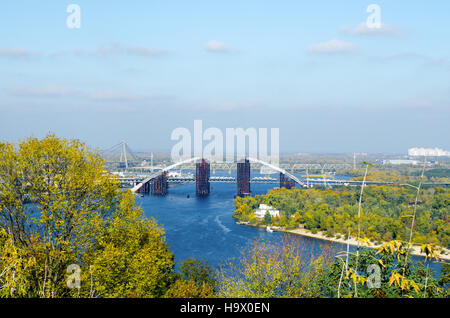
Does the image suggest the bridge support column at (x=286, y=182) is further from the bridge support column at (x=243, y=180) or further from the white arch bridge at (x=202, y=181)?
the bridge support column at (x=243, y=180)

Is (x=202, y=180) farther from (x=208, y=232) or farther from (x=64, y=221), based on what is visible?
(x=64, y=221)

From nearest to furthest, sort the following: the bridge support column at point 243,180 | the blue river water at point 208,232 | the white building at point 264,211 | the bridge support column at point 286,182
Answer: the blue river water at point 208,232 < the white building at point 264,211 < the bridge support column at point 243,180 < the bridge support column at point 286,182

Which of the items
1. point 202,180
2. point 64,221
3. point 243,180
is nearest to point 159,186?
point 202,180

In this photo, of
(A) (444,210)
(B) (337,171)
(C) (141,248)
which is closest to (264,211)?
(A) (444,210)

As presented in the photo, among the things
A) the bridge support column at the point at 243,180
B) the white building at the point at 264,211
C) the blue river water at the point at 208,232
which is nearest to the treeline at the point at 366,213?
the white building at the point at 264,211
